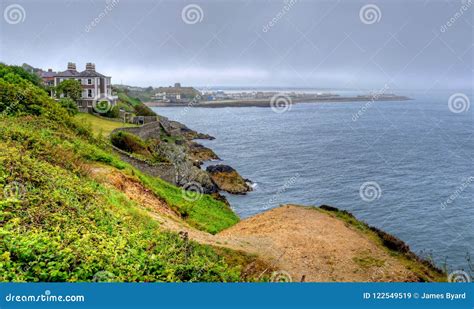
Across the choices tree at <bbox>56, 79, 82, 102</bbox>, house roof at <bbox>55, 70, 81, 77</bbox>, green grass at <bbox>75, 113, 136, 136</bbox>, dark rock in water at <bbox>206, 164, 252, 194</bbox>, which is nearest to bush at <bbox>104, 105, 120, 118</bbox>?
green grass at <bbox>75, 113, 136, 136</bbox>

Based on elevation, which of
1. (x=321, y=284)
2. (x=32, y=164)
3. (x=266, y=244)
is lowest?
(x=266, y=244)

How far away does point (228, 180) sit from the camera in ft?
144

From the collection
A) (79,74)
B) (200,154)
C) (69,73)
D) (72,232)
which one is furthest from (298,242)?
(69,73)

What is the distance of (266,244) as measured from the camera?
20.2 meters

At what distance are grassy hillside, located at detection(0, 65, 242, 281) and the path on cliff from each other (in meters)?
2.86

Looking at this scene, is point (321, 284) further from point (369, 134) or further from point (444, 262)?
point (369, 134)

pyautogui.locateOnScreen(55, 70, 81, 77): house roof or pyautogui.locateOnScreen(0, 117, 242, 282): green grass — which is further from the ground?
pyautogui.locateOnScreen(55, 70, 81, 77): house roof

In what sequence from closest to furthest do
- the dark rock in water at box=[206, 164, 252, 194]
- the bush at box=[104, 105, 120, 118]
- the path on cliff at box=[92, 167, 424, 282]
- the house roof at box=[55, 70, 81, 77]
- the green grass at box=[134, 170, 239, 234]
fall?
the path on cliff at box=[92, 167, 424, 282] < the green grass at box=[134, 170, 239, 234] < the dark rock in water at box=[206, 164, 252, 194] < the bush at box=[104, 105, 120, 118] < the house roof at box=[55, 70, 81, 77]

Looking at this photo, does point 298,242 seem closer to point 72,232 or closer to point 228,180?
point 72,232

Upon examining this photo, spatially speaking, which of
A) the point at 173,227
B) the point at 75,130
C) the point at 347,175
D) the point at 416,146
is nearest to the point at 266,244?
the point at 173,227

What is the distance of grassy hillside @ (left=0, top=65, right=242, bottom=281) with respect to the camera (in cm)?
877

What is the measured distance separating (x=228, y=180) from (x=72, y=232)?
3374 centimetres

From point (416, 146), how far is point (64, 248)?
66.1 meters

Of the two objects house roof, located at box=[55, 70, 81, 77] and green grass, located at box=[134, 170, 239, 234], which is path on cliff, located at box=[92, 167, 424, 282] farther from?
house roof, located at box=[55, 70, 81, 77]
